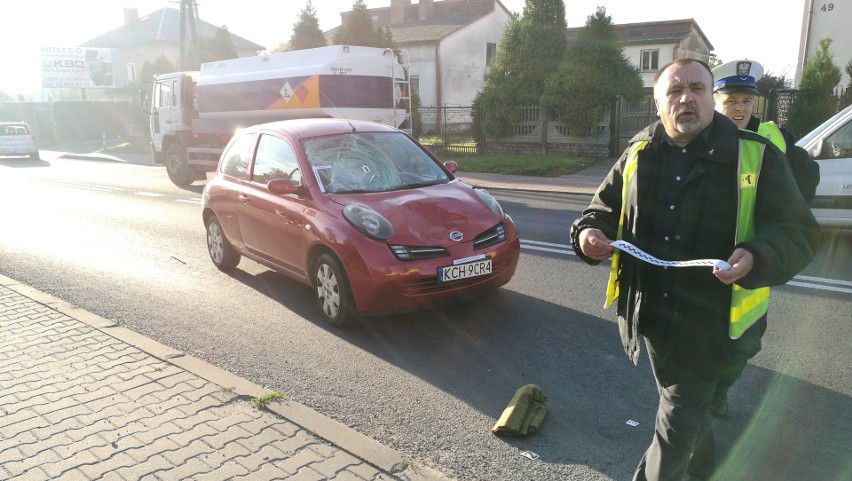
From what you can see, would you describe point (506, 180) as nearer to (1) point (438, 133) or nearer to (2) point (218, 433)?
(1) point (438, 133)

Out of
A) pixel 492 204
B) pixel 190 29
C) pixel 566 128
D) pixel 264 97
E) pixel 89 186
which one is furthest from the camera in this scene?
pixel 190 29

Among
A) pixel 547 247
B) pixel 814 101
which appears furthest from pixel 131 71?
pixel 547 247

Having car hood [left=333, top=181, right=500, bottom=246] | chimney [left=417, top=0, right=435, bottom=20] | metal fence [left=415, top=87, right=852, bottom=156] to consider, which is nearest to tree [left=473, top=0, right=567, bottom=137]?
metal fence [left=415, top=87, right=852, bottom=156]

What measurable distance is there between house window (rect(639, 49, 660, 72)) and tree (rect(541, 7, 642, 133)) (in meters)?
20.0

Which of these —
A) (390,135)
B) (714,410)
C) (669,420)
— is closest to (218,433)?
(669,420)

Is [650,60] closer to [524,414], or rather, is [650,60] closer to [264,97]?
[264,97]

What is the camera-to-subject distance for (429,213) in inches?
222

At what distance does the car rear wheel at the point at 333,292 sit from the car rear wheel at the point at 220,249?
6.88 ft

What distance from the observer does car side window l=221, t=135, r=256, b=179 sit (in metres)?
7.09

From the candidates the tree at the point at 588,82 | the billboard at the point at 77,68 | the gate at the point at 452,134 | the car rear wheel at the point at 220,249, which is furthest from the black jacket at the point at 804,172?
the billboard at the point at 77,68

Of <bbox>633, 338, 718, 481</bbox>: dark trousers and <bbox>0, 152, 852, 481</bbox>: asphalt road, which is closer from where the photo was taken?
<bbox>633, 338, 718, 481</bbox>: dark trousers

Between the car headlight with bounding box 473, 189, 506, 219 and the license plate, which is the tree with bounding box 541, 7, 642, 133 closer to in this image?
the car headlight with bounding box 473, 189, 506, 219

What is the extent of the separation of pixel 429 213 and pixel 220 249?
10.2 ft

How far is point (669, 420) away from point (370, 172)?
163 inches
